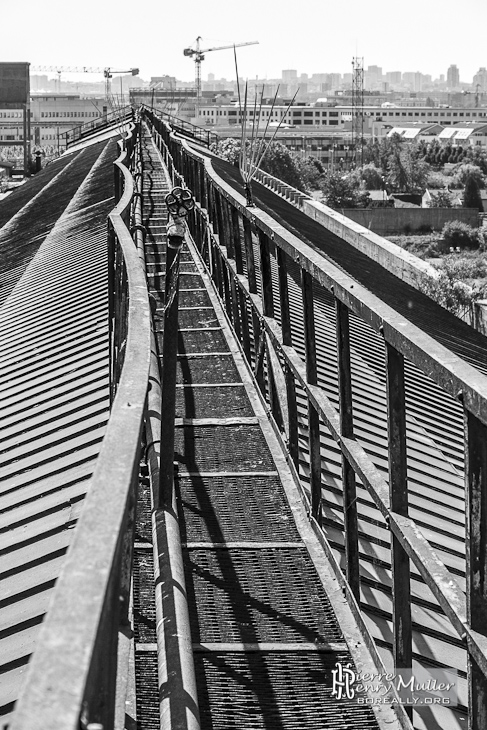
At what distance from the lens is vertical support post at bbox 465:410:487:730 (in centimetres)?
218

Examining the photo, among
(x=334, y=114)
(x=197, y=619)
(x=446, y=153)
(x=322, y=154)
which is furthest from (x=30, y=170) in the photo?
(x=334, y=114)

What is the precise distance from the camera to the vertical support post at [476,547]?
2.18 meters

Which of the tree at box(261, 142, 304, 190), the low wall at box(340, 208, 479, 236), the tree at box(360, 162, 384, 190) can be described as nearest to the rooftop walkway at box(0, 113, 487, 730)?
the low wall at box(340, 208, 479, 236)

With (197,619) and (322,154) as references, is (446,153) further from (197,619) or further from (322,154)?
(197,619)

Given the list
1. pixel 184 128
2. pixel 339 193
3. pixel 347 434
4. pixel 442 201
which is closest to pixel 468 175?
pixel 442 201

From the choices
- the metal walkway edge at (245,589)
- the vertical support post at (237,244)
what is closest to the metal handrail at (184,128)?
the vertical support post at (237,244)

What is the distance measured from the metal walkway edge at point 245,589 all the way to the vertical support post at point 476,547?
2.62 ft

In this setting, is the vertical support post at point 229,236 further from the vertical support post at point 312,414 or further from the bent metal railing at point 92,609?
the bent metal railing at point 92,609

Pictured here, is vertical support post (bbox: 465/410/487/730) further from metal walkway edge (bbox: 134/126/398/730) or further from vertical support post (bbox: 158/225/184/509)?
vertical support post (bbox: 158/225/184/509)

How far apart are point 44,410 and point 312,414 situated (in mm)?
2718

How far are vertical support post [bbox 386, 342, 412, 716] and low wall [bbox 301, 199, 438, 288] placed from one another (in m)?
18.2

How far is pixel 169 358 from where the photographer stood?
3.62 m

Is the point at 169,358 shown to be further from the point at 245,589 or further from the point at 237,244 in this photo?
the point at 237,244

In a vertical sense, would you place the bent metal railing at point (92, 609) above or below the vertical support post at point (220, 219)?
below
